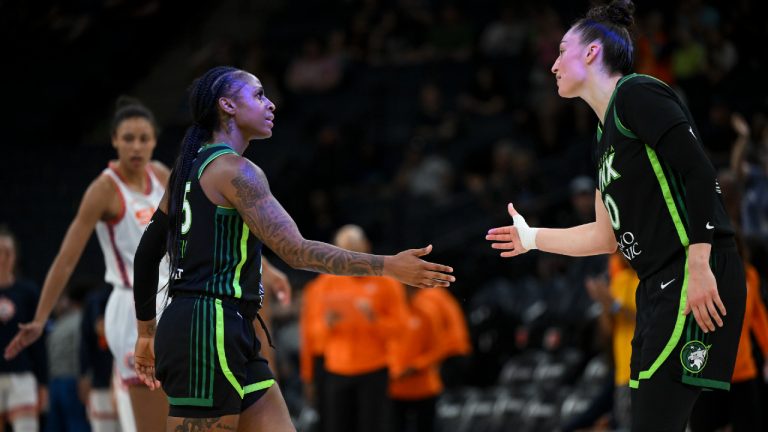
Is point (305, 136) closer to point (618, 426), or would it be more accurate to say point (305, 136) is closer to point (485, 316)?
point (485, 316)

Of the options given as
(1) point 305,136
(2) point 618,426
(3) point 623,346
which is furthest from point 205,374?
(1) point 305,136

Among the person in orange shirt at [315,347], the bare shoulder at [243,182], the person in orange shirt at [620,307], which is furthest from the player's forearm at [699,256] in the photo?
the person in orange shirt at [315,347]

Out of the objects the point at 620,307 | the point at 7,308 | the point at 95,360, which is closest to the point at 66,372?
the point at 95,360

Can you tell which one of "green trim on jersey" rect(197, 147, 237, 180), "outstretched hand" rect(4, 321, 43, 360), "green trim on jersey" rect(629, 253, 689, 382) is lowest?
"green trim on jersey" rect(629, 253, 689, 382)

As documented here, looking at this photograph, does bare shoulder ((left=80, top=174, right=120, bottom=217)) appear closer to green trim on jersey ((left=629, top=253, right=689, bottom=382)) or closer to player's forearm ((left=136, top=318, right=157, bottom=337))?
player's forearm ((left=136, top=318, right=157, bottom=337))

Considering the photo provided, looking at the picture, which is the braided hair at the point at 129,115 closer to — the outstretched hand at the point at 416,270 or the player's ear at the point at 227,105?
the player's ear at the point at 227,105

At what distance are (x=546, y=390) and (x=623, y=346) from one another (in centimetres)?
269

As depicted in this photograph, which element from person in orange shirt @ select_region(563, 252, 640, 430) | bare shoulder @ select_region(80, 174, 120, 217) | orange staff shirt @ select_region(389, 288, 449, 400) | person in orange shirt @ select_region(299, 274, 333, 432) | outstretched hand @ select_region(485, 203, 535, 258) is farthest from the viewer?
orange staff shirt @ select_region(389, 288, 449, 400)

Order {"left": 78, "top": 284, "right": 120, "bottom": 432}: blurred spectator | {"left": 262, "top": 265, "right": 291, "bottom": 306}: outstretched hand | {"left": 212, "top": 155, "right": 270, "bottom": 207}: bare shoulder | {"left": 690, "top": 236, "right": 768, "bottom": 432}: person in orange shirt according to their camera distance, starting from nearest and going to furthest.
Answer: {"left": 212, "top": 155, "right": 270, "bottom": 207}: bare shoulder, {"left": 262, "top": 265, "right": 291, "bottom": 306}: outstretched hand, {"left": 690, "top": 236, "right": 768, "bottom": 432}: person in orange shirt, {"left": 78, "top": 284, "right": 120, "bottom": 432}: blurred spectator

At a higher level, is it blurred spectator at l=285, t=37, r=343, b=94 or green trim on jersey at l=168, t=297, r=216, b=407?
blurred spectator at l=285, t=37, r=343, b=94

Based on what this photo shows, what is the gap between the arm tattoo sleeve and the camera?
4516 millimetres

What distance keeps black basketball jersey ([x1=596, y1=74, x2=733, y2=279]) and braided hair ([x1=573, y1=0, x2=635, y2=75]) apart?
20cm

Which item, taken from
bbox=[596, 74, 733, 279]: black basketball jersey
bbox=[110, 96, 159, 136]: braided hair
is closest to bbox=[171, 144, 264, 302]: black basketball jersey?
bbox=[596, 74, 733, 279]: black basketball jersey

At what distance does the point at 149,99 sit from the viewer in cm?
1964
